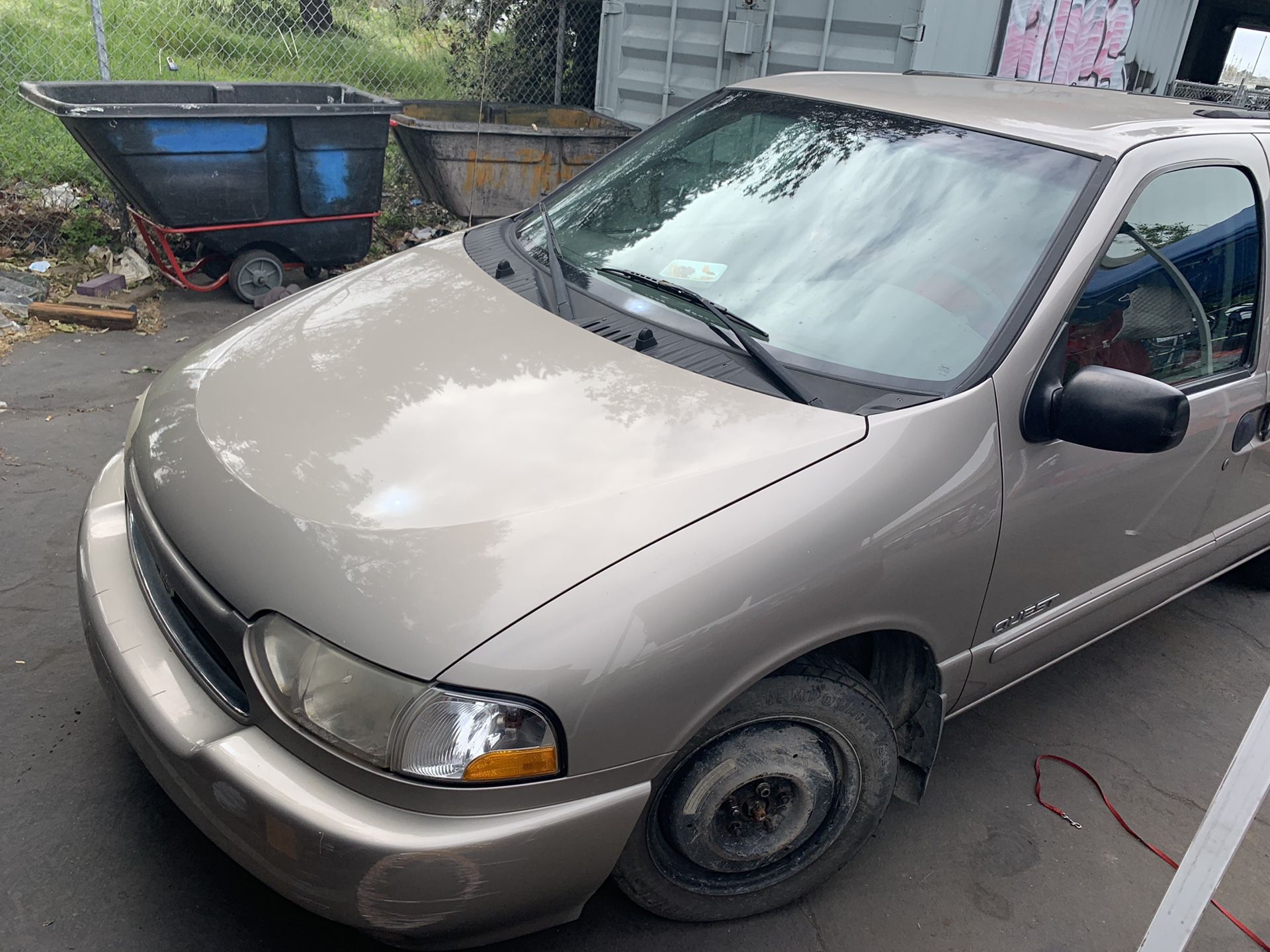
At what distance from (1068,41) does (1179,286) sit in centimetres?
625

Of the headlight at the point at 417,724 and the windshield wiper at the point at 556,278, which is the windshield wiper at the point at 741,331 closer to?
the windshield wiper at the point at 556,278

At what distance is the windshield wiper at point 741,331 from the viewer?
85.2 inches

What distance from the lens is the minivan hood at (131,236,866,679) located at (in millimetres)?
1745

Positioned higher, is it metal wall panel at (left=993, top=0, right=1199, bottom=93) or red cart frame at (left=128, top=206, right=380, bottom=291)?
metal wall panel at (left=993, top=0, right=1199, bottom=93)

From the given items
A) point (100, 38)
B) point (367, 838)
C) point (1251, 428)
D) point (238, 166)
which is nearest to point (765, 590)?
point (367, 838)

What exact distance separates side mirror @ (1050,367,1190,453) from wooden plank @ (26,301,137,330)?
16.3 ft

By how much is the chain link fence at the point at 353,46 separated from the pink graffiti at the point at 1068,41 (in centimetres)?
353

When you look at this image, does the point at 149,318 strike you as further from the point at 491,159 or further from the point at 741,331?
the point at 741,331

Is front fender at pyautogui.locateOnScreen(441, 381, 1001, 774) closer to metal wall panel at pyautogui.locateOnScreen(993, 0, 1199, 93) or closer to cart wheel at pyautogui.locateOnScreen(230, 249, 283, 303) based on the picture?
cart wheel at pyautogui.locateOnScreen(230, 249, 283, 303)

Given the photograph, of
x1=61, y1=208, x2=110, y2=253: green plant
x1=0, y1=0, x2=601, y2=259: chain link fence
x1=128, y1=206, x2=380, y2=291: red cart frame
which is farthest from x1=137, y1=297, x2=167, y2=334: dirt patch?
x1=0, y1=0, x2=601, y2=259: chain link fence

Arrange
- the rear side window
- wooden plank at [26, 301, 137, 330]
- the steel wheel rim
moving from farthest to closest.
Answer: wooden plank at [26, 301, 137, 330], the rear side window, the steel wheel rim

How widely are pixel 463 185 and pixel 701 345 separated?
15.3 feet

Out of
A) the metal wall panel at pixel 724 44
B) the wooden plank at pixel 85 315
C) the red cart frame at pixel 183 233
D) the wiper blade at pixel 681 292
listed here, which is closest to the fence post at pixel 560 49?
the metal wall panel at pixel 724 44

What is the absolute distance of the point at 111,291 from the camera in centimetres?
578
